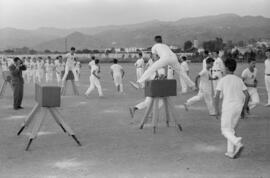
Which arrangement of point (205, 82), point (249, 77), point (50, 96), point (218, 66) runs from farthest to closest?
point (218, 66)
point (205, 82)
point (249, 77)
point (50, 96)

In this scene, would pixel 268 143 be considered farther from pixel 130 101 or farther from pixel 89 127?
pixel 130 101

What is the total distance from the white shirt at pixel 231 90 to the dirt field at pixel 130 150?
3.06ft

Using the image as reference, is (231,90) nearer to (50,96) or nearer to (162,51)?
(50,96)

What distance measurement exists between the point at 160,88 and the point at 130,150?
2317 millimetres

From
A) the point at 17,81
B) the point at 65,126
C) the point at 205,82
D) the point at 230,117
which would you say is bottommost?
the point at 65,126

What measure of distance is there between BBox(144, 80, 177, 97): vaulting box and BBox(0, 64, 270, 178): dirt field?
840 mm

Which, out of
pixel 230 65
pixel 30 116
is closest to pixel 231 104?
pixel 230 65

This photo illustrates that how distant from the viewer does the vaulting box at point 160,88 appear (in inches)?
374

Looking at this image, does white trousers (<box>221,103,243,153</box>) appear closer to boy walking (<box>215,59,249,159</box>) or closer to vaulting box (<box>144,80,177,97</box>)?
boy walking (<box>215,59,249,159</box>)

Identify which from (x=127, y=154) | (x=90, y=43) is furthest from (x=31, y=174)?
(x=90, y=43)

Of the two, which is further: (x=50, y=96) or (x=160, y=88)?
(x=160, y=88)

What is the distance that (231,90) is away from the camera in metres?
7.03

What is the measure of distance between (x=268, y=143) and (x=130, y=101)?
7878 millimetres

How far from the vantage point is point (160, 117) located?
1170 cm
